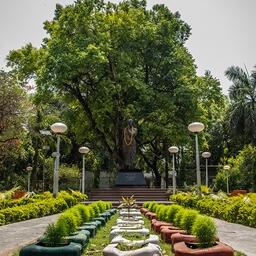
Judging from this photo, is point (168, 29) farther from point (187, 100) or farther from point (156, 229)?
point (156, 229)

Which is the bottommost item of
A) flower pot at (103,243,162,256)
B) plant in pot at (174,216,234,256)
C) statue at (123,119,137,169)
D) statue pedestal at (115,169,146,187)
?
flower pot at (103,243,162,256)

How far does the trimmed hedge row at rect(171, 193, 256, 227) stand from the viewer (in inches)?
498

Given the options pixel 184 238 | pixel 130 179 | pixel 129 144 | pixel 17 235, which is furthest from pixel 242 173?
pixel 184 238

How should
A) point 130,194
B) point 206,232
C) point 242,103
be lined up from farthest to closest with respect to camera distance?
point 242,103 < point 130,194 < point 206,232

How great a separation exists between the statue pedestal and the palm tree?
1427cm

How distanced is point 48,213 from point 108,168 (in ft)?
85.6

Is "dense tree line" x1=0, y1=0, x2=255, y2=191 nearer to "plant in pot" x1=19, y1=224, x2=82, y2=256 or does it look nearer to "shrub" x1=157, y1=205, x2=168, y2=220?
"shrub" x1=157, y1=205, x2=168, y2=220

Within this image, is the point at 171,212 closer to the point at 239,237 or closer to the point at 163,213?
the point at 163,213

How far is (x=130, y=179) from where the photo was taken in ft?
88.7

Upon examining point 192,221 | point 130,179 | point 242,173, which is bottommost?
point 192,221

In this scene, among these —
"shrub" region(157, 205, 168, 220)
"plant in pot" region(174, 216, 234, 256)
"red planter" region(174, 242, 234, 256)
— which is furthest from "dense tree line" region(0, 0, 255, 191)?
"red planter" region(174, 242, 234, 256)

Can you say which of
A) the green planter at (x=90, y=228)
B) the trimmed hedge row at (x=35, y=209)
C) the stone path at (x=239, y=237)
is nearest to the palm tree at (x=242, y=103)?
the trimmed hedge row at (x=35, y=209)

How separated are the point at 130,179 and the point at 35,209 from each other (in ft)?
39.7

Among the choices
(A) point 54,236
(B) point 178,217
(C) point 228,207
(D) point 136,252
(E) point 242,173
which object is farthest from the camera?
(E) point 242,173
